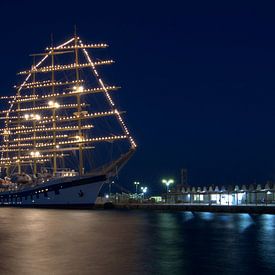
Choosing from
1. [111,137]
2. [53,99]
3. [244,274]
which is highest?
[53,99]

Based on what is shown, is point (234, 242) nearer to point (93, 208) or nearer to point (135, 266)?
point (135, 266)

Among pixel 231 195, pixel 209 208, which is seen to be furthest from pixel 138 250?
pixel 231 195

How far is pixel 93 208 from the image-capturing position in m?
94.1

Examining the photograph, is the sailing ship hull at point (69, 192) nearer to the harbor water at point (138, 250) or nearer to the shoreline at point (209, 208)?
the shoreline at point (209, 208)

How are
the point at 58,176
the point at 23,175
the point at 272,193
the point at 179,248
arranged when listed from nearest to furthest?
1. the point at 179,248
2. the point at 272,193
3. the point at 58,176
4. the point at 23,175

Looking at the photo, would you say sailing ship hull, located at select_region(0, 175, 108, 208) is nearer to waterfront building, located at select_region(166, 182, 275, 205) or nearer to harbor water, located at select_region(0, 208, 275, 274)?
waterfront building, located at select_region(166, 182, 275, 205)

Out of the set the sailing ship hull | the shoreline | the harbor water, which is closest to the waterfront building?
the shoreline

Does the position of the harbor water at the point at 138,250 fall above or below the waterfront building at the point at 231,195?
below

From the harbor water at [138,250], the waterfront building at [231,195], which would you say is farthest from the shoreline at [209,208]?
the harbor water at [138,250]

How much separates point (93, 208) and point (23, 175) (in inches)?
957

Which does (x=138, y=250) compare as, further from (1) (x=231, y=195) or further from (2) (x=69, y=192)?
(2) (x=69, y=192)

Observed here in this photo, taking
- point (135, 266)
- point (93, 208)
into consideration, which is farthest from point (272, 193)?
point (135, 266)

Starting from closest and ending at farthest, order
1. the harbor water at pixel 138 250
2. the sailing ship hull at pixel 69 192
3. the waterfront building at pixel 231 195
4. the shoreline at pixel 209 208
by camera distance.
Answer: the harbor water at pixel 138 250 < the shoreline at pixel 209 208 < the waterfront building at pixel 231 195 < the sailing ship hull at pixel 69 192

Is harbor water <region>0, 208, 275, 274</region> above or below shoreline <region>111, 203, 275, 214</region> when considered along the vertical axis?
below
